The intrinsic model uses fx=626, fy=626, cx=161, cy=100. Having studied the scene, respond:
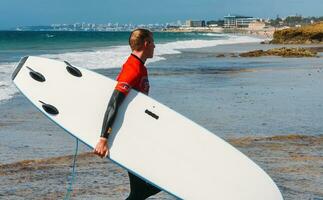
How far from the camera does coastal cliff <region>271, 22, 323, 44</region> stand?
64.4 m

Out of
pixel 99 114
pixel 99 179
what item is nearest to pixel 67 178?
pixel 99 179

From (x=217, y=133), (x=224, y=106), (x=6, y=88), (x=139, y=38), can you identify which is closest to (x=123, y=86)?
(x=139, y=38)

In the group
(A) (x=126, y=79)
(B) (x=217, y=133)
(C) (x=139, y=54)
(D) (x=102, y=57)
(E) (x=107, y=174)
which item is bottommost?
(D) (x=102, y=57)

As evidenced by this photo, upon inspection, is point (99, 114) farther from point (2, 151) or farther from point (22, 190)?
point (2, 151)

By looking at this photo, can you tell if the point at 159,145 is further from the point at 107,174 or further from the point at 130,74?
the point at 107,174

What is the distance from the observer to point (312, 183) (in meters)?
6.60

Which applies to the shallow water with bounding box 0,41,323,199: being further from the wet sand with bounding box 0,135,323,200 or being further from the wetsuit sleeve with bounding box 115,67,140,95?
the wetsuit sleeve with bounding box 115,67,140,95

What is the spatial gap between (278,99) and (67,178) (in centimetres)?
822

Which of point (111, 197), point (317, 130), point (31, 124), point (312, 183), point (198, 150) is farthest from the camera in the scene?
point (31, 124)

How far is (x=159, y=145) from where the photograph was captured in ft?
15.0

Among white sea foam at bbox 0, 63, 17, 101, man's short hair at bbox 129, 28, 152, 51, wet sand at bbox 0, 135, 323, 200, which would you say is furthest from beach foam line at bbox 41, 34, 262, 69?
man's short hair at bbox 129, 28, 152, 51

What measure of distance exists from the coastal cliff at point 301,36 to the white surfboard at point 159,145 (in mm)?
59877

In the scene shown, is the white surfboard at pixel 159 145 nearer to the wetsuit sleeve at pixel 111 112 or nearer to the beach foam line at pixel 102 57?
the wetsuit sleeve at pixel 111 112

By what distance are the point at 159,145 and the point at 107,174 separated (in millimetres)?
2507
